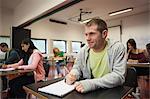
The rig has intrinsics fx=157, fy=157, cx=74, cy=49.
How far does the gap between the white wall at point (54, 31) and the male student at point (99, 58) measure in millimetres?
4933

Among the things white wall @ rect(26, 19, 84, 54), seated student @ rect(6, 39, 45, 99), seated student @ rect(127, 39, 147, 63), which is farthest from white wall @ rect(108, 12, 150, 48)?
seated student @ rect(6, 39, 45, 99)

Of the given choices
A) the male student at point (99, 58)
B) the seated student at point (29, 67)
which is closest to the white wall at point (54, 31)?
the seated student at point (29, 67)

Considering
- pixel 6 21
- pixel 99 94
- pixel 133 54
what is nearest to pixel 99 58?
pixel 99 94

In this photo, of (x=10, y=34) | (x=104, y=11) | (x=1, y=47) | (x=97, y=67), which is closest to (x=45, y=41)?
(x=10, y=34)

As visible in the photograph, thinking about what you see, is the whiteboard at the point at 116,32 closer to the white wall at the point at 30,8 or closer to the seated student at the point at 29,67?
the white wall at the point at 30,8

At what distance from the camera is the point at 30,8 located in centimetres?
426

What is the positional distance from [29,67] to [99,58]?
5.19ft

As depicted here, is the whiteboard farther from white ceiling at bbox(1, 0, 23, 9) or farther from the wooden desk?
the wooden desk

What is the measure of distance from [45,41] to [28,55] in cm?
390

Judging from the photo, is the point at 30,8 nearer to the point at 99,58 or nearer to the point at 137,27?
the point at 99,58

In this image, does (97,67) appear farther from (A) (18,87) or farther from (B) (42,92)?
(A) (18,87)

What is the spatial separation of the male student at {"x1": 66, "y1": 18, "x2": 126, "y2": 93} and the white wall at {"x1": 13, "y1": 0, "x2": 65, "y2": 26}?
74.5 inches

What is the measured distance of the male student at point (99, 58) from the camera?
1.08m

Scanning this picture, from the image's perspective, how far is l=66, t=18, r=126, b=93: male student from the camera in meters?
1.08
